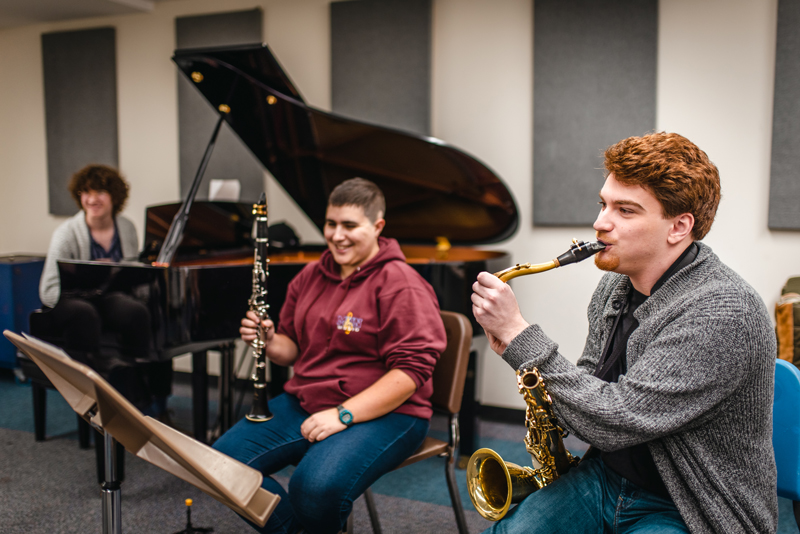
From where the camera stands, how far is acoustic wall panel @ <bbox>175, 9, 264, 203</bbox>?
14.1 feet

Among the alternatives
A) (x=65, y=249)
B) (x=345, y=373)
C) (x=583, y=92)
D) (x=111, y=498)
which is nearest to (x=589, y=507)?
(x=345, y=373)

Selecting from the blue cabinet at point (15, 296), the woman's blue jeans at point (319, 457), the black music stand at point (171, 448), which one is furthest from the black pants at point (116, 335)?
the blue cabinet at point (15, 296)

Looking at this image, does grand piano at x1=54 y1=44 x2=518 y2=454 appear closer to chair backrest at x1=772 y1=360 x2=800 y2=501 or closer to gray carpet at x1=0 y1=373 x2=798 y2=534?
gray carpet at x1=0 y1=373 x2=798 y2=534

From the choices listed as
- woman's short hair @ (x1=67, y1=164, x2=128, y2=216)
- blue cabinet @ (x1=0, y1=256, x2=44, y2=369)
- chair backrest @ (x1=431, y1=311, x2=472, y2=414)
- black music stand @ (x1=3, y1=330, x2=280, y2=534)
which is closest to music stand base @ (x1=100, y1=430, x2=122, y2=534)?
black music stand @ (x1=3, y1=330, x2=280, y2=534)

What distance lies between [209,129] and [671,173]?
3.75 metres

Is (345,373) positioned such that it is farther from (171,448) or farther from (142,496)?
(142,496)

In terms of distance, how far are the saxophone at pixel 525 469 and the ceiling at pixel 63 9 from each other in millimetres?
4076

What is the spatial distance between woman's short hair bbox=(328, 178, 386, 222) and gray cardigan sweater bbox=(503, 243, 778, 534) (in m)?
1.00

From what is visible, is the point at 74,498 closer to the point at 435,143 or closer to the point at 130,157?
the point at 435,143

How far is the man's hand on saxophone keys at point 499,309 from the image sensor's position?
1296mm

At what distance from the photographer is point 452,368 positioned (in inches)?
83.9

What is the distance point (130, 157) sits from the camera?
471 cm

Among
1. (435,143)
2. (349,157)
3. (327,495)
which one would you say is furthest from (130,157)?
(327,495)

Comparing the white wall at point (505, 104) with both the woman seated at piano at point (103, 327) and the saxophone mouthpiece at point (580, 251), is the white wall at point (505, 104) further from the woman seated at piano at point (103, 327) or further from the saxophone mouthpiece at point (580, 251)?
the saxophone mouthpiece at point (580, 251)
